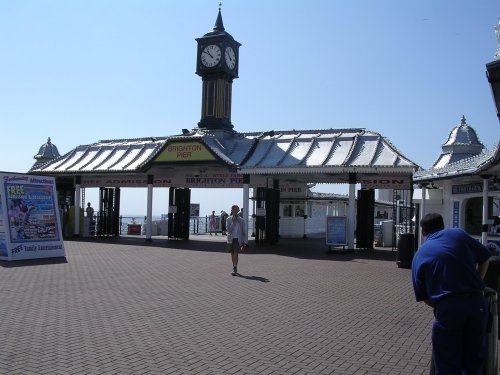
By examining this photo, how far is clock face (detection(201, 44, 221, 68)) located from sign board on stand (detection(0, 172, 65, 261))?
13564 millimetres

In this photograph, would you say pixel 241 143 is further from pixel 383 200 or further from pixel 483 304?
pixel 483 304

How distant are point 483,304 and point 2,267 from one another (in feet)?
39.5

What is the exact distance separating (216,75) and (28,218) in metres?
14.7

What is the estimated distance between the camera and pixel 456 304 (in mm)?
4051

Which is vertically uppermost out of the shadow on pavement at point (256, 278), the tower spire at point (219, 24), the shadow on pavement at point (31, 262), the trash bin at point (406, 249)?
the tower spire at point (219, 24)

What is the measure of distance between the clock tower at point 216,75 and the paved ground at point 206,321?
13.7 meters

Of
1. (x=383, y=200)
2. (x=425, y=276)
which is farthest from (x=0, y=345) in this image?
(x=383, y=200)

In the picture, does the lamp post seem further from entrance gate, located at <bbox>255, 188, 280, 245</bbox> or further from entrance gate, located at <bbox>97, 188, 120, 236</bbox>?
entrance gate, located at <bbox>97, 188, 120, 236</bbox>

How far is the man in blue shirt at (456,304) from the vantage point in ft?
13.3

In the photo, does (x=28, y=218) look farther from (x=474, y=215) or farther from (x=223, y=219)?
(x=223, y=219)

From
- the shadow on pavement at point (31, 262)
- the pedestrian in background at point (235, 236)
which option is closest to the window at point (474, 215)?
the pedestrian in background at point (235, 236)

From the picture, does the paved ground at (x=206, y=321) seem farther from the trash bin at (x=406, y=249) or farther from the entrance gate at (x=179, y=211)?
the entrance gate at (x=179, y=211)

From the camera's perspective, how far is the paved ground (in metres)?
5.62

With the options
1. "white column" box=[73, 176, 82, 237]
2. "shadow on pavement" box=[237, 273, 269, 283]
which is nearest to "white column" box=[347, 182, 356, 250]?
"shadow on pavement" box=[237, 273, 269, 283]
